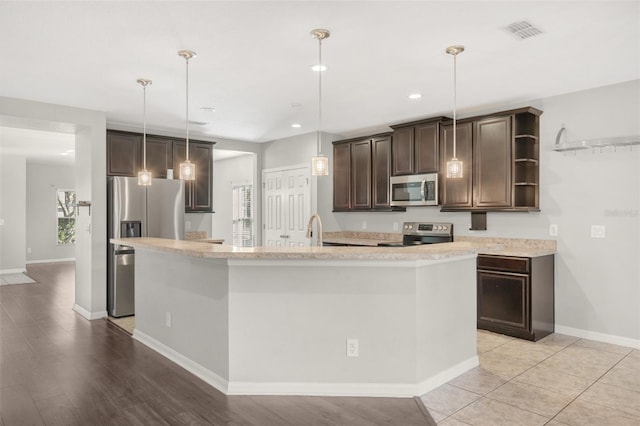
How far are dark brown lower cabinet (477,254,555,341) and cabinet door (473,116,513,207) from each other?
2.27ft

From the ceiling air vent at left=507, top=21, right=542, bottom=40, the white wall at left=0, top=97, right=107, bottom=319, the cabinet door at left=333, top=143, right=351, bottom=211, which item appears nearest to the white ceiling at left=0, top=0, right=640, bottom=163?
the ceiling air vent at left=507, top=21, right=542, bottom=40

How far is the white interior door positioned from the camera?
22.4 ft

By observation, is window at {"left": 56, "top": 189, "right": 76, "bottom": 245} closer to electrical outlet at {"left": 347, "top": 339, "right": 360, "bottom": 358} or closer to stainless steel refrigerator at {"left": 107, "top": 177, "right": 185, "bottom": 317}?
stainless steel refrigerator at {"left": 107, "top": 177, "right": 185, "bottom": 317}

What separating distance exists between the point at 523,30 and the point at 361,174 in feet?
11.6

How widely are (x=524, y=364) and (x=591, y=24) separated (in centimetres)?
267

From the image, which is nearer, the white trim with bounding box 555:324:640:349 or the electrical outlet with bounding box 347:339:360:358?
the electrical outlet with bounding box 347:339:360:358

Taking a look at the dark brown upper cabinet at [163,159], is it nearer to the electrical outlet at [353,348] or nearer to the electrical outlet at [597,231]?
the electrical outlet at [353,348]

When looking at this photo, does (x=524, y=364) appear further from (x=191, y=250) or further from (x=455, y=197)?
(x=191, y=250)

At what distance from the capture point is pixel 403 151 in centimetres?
572

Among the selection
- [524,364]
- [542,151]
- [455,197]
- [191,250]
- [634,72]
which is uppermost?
[634,72]

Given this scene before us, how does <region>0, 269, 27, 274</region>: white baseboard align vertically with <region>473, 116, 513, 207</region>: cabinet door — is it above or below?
below

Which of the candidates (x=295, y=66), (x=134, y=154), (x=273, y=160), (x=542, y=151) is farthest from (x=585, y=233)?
(x=134, y=154)

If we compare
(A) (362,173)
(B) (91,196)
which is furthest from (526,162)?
(B) (91,196)

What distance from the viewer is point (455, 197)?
520 cm
